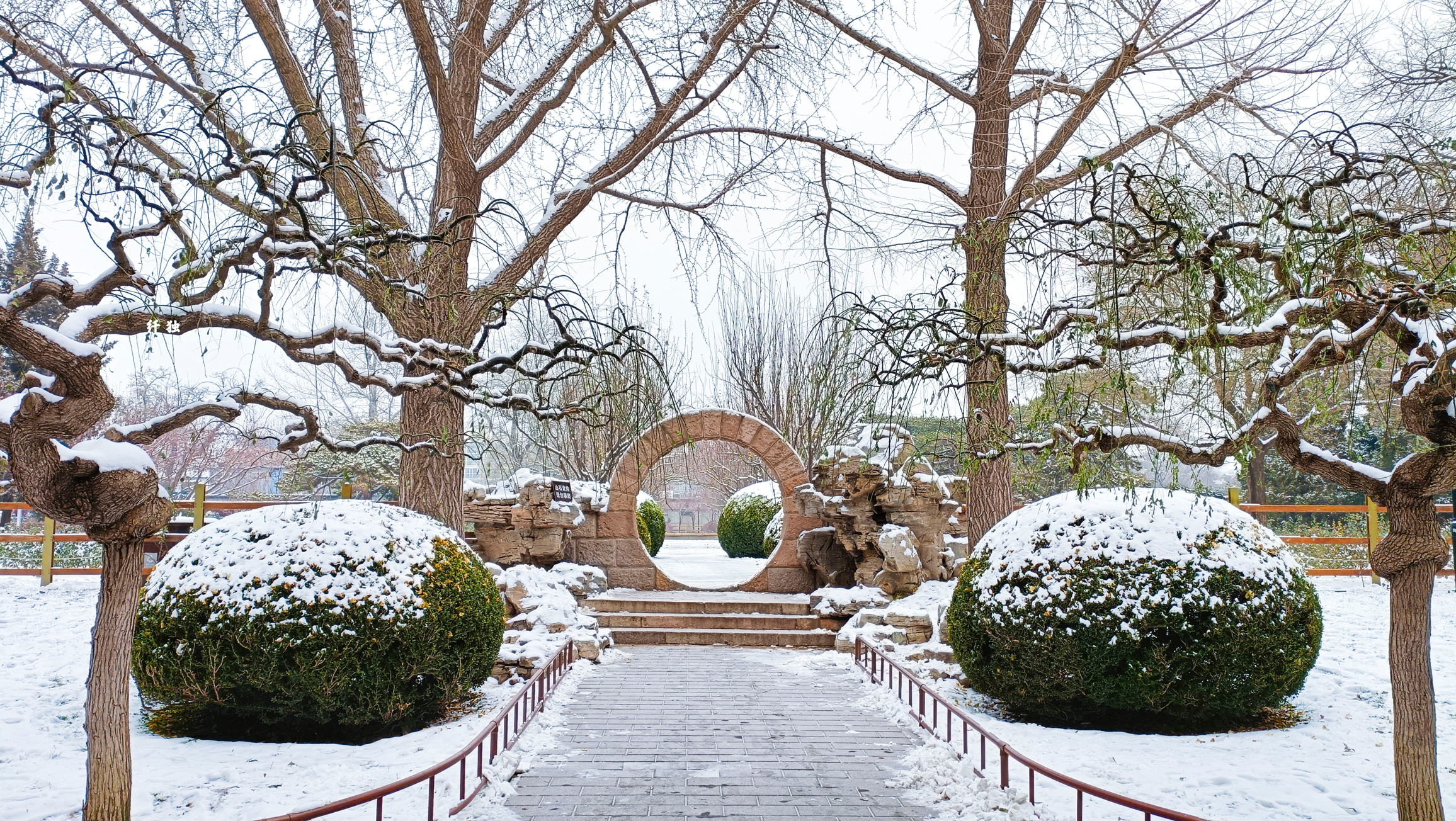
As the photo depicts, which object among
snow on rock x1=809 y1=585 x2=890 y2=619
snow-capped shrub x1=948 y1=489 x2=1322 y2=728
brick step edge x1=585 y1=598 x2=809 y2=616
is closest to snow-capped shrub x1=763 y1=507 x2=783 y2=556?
brick step edge x1=585 y1=598 x2=809 y2=616

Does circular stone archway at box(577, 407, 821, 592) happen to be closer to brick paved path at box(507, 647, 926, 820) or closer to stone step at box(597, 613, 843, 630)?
stone step at box(597, 613, 843, 630)

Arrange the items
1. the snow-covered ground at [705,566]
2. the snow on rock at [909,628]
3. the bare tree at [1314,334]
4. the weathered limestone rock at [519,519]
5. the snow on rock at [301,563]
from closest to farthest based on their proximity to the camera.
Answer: the bare tree at [1314,334] → the snow on rock at [301,563] → the snow on rock at [909,628] → the weathered limestone rock at [519,519] → the snow-covered ground at [705,566]

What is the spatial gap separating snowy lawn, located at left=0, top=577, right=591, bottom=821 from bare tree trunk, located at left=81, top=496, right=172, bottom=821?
2.11 ft

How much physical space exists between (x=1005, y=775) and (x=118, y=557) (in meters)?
4.45

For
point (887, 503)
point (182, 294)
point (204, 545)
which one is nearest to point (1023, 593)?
point (887, 503)

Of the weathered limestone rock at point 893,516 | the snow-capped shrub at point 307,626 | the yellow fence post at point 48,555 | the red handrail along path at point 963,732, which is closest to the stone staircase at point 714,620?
the weathered limestone rock at point 893,516

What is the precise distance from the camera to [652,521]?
55.8 ft

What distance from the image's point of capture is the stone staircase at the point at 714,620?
9.77 meters

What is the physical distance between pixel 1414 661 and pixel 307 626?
5865 mm

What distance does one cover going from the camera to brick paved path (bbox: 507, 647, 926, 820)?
15.1ft

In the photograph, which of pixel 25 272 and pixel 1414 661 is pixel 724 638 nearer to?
pixel 1414 661

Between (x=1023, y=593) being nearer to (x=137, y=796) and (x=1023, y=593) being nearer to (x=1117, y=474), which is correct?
(x=1117, y=474)

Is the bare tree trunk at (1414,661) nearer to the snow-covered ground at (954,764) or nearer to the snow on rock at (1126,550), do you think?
the snow-covered ground at (954,764)

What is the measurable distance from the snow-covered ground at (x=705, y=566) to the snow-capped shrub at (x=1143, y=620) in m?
5.87
